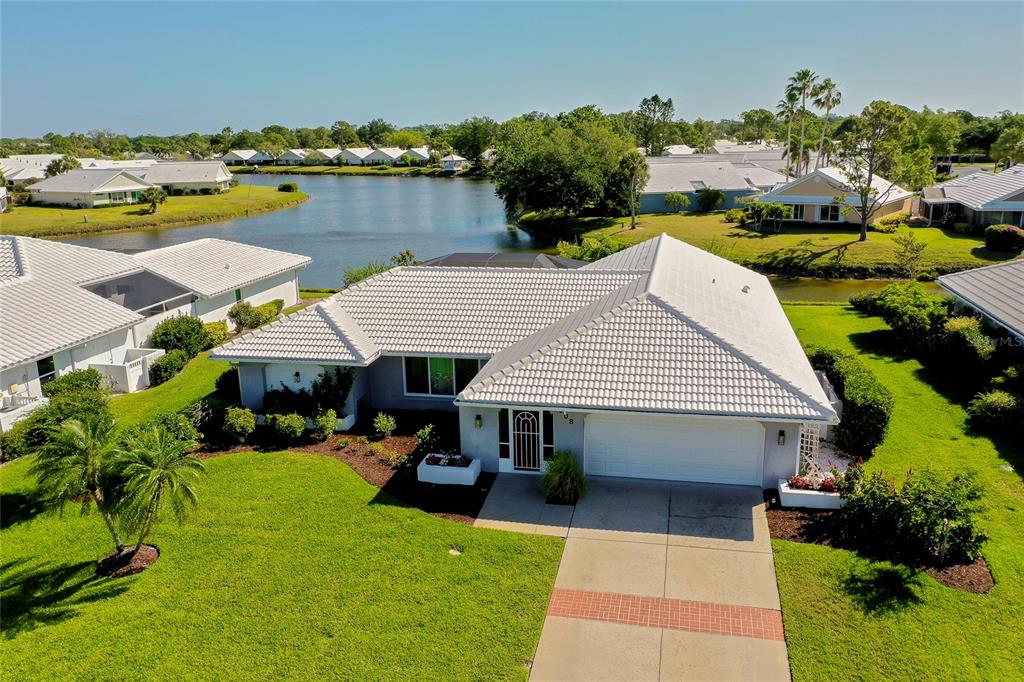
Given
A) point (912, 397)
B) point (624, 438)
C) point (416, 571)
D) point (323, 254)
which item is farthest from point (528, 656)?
point (323, 254)

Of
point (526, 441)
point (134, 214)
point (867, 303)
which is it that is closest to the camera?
point (526, 441)

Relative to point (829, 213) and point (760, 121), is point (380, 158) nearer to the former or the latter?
point (760, 121)

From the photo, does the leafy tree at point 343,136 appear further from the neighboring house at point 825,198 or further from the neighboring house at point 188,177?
the neighboring house at point 825,198

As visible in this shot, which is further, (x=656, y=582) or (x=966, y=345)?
(x=966, y=345)

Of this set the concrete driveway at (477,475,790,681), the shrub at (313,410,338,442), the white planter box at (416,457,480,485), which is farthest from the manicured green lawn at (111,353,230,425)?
the concrete driveway at (477,475,790,681)

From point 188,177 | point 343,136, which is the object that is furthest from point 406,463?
point 343,136

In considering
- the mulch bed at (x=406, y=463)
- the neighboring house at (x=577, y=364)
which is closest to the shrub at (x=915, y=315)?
the neighboring house at (x=577, y=364)

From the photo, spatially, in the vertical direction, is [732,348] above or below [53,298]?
below
